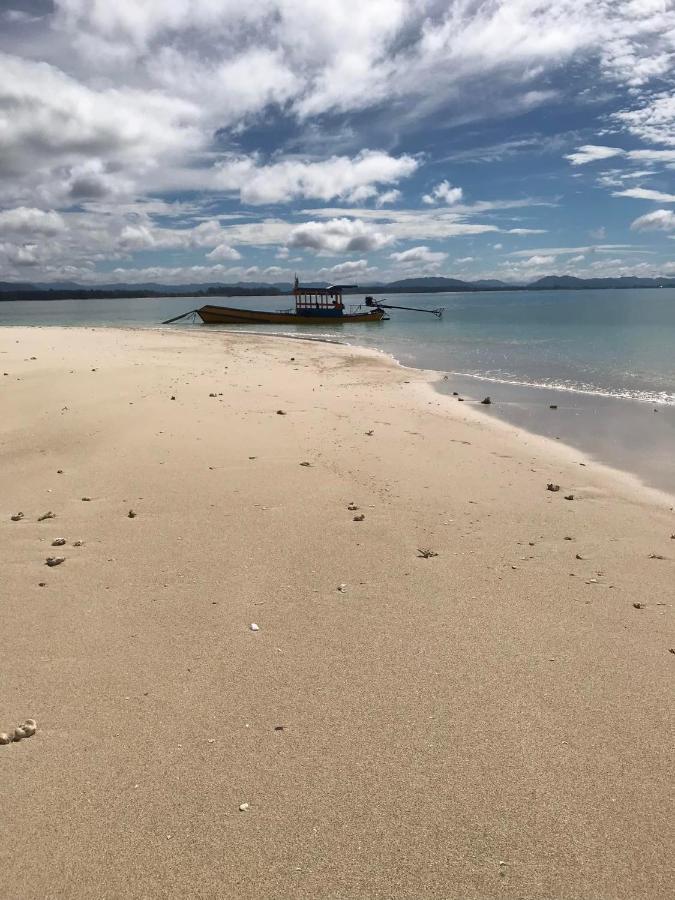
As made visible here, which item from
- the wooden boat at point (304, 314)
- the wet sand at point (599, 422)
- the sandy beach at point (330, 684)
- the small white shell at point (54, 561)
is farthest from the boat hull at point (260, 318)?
the small white shell at point (54, 561)

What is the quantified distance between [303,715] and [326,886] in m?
1.08

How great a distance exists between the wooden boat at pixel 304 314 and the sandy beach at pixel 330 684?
185 feet

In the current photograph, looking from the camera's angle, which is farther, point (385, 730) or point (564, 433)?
point (564, 433)

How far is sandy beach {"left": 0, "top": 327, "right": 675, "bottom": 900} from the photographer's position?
8.82 feet

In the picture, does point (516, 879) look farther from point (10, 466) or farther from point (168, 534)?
point (10, 466)

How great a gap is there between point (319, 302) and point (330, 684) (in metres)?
65.8

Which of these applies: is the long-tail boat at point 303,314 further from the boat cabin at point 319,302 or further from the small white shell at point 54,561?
the small white shell at point 54,561

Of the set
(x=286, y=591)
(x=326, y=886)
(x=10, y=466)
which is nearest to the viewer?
(x=326, y=886)

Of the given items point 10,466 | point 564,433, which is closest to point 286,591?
point 10,466

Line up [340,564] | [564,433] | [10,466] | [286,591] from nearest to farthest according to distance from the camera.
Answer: [286,591] → [340,564] → [10,466] → [564,433]

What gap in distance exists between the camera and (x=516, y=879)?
2.59 m

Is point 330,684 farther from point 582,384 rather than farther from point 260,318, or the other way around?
point 260,318

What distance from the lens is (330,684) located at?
12.7 ft

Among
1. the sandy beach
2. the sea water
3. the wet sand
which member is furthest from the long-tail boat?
the sandy beach
